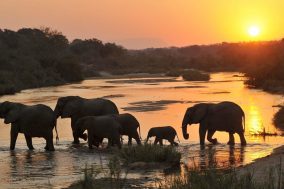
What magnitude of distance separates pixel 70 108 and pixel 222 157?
230 inches

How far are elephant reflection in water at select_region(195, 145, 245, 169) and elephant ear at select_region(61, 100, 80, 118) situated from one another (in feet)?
14.6

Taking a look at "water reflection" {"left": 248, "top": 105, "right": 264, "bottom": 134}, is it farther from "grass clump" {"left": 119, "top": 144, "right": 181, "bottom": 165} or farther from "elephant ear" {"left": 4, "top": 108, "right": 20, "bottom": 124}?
"elephant ear" {"left": 4, "top": 108, "right": 20, "bottom": 124}

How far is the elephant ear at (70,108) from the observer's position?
57.8ft

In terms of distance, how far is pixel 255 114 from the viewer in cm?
2530

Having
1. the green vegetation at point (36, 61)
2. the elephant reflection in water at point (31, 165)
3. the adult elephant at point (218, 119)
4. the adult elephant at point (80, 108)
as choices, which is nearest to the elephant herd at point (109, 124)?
the adult elephant at point (218, 119)

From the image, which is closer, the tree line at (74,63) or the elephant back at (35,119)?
the elephant back at (35,119)

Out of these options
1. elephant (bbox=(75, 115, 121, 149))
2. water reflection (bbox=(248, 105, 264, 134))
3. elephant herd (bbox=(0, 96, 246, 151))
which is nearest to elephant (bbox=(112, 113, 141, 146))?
elephant herd (bbox=(0, 96, 246, 151))

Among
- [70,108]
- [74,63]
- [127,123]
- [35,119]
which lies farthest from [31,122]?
[74,63]

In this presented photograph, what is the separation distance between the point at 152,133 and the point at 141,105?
15.6 meters

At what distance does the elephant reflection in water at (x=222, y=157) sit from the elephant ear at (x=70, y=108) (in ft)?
14.6

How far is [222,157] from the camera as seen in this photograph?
13.6m

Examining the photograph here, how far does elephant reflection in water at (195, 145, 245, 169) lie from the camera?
1242cm

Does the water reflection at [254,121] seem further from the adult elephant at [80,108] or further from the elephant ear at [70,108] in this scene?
the elephant ear at [70,108]

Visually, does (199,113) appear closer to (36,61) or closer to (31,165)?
(31,165)
